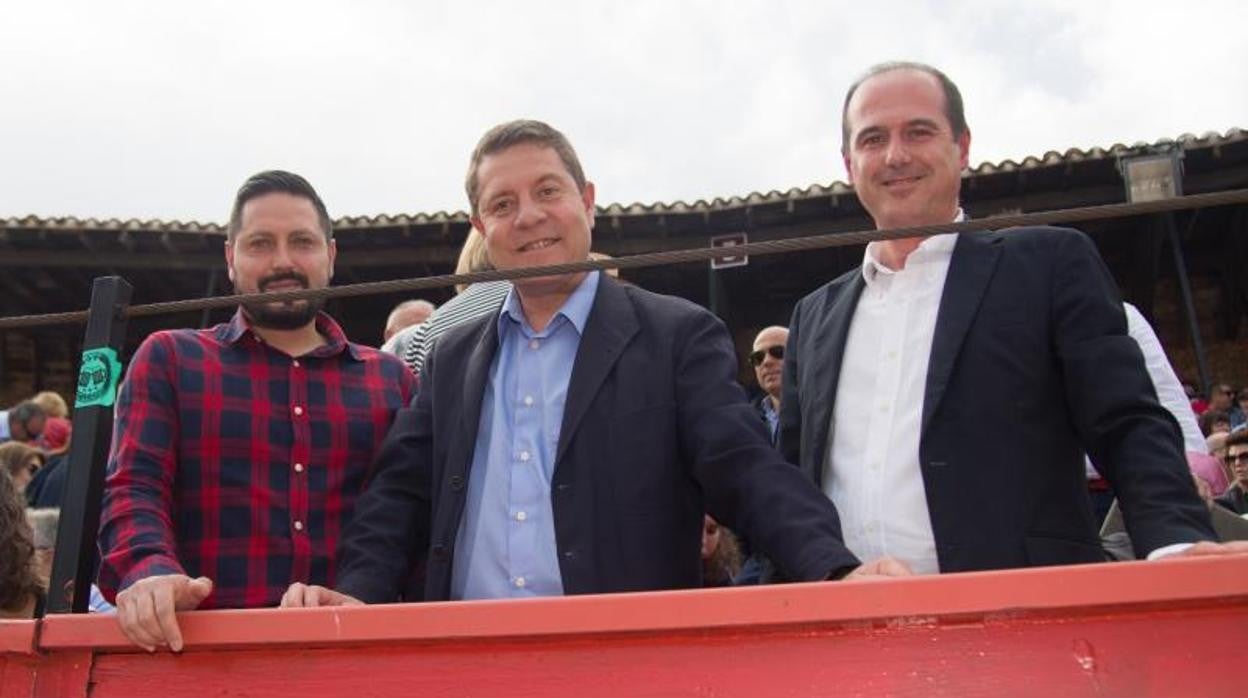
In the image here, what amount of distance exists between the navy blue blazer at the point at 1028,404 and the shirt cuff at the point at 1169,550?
0.16 metres

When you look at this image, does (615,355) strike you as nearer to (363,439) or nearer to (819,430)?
(819,430)

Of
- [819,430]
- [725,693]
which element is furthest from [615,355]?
[725,693]

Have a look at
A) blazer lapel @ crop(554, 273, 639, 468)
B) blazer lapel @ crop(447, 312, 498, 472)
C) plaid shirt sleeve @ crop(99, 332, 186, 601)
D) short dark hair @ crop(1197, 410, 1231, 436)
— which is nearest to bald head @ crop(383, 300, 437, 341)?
plaid shirt sleeve @ crop(99, 332, 186, 601)

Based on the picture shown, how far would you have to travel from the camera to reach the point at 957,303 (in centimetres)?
195

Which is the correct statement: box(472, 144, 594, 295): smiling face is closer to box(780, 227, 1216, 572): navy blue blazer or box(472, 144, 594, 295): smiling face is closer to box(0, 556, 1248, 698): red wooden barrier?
box(780, 227, 1216, 572): navy blue blazer

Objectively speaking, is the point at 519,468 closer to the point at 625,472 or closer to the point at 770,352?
the point at 625,472

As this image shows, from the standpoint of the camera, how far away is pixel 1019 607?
47.3 inches

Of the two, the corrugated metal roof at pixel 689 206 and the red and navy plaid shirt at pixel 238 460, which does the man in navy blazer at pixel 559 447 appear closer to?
the red and navy plaid shirt at pixel 238 460

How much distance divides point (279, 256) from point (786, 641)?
1.52 meters

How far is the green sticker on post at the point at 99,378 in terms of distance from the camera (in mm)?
1807

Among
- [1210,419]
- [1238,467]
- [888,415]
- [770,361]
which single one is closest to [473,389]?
[888,415]

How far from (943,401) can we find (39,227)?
8.59 m

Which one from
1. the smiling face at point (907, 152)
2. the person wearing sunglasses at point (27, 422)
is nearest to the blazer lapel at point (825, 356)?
the smiling face at point (907, 152)

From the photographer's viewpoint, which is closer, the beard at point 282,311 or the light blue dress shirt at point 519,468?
the light blue dress shirt at point 519,468
